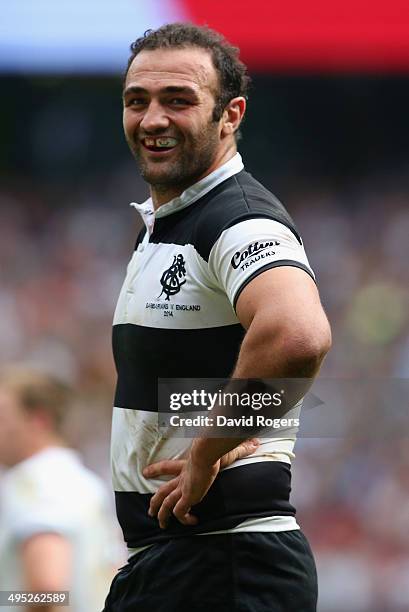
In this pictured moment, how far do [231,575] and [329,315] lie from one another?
646cm

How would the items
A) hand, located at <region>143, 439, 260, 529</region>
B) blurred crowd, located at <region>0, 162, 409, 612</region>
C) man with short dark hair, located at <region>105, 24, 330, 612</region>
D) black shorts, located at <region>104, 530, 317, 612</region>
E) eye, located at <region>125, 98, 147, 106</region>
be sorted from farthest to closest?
blurred crowd, located at <region>0, 162, 409, 612</region> → eye, located at <region>125, 98, 147, 106</region> → black shorts, located at <region>104, 530, 317, 612</region> → hand, located at <region>143, 439, 260, 529</region> → man with short dark hair, located at <region>105, 24, 330, 612</region>

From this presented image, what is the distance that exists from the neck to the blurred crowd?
3.87m

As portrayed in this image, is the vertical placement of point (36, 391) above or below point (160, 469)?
above

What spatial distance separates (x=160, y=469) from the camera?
2875 millimetres

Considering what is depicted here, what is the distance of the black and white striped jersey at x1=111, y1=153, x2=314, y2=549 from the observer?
8.97 feet

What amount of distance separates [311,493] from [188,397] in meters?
5.45


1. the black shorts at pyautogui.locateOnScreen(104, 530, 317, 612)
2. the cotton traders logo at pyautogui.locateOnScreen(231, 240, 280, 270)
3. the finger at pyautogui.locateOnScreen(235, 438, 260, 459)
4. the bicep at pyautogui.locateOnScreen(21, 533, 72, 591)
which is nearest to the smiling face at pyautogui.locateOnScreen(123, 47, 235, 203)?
the cotton traders logo at pyautogui.locateOnScreen(231, 240, 280, 270)

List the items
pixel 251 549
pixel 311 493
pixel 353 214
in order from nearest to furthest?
A: 1. pixel 251 549
2. pixel 311 493
3. pixel 353 214

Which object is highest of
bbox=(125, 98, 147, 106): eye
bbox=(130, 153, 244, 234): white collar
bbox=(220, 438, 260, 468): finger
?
bbox=(125, 98, 147, 106): eye

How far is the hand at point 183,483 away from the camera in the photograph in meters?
2.68

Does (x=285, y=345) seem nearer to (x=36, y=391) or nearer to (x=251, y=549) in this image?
(x=251, y=549)

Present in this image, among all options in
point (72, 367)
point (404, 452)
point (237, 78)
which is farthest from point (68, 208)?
point (237, 78)

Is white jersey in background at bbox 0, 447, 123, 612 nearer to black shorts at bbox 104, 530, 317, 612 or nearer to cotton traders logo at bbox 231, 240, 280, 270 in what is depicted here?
black shorts at bbox 104, 530, 317, 612

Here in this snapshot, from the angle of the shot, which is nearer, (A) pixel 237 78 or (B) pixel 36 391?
(A) pixel 237 78
